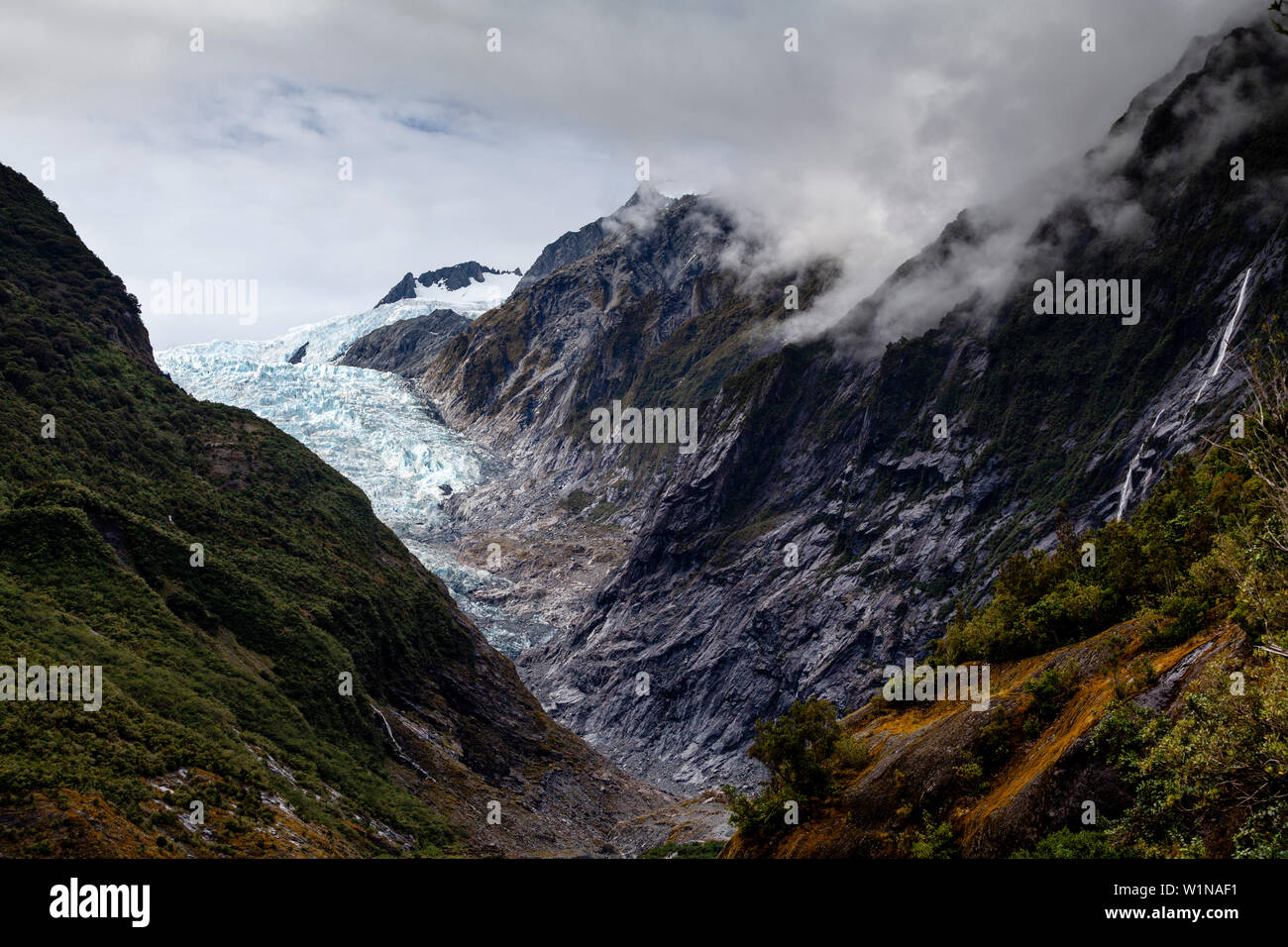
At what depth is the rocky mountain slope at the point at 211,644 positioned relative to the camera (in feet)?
103

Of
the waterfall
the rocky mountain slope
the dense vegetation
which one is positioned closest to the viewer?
the dense vegetation

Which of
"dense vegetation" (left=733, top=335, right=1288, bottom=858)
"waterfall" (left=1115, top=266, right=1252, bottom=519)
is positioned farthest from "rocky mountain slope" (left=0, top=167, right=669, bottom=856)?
"waterfall" (left=1115, top=266, right=1252, bottom=519)

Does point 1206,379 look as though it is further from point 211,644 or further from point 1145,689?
point 211,644

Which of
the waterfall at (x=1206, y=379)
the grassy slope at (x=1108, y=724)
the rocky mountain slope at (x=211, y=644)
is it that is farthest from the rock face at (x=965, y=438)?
the grassy slope at (x=1108, y=724)

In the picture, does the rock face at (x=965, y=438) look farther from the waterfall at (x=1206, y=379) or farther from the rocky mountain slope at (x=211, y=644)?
the rocky mountain slope at (x=211, y=644)

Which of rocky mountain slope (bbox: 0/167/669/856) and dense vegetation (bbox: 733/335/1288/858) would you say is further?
rocky mountain slope (bbox: 0/167/669/856)

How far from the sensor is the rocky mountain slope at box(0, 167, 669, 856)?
103 feet

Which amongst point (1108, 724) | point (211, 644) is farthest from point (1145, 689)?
point (211, 644)

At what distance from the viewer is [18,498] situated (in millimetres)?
48906

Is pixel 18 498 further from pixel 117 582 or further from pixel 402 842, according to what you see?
pixel 402 842

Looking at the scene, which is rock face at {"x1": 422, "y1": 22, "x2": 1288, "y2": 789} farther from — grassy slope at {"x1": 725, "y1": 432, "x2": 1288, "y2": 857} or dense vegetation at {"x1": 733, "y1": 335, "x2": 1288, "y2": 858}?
grassy slope at {"x1": 725, "y1": 432, "x2": 1288, "y2": 857}

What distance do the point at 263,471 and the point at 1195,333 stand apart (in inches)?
5092

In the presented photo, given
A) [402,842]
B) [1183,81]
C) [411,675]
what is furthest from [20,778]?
[1183,81]

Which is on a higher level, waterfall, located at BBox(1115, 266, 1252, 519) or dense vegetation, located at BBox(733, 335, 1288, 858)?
waterfall, located at BBox(1115, 266, 1252, 519)
